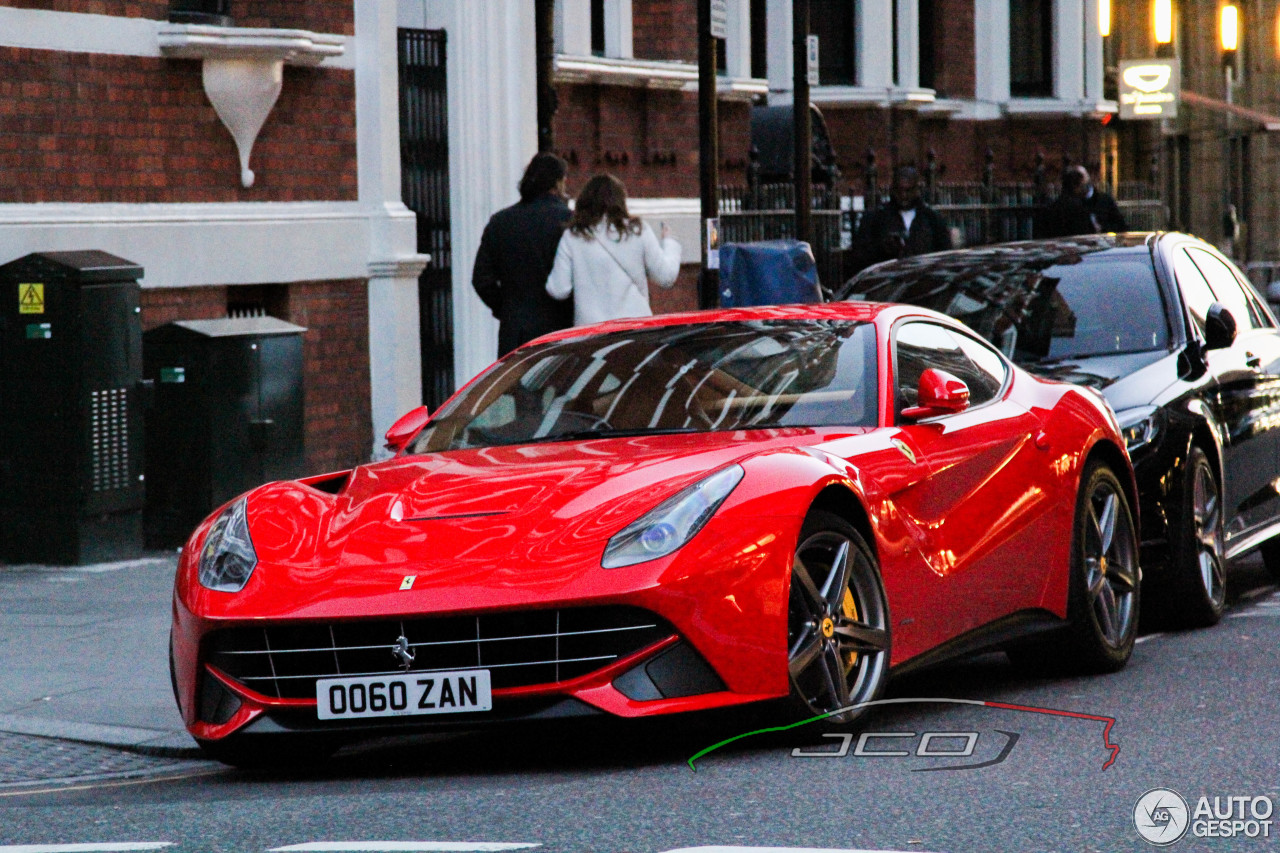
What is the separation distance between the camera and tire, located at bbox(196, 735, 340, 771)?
245 inches

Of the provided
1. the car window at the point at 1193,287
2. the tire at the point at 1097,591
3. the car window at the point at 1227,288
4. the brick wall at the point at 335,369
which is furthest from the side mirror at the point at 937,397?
the brick wall at the point at 335,369

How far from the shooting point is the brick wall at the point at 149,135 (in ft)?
39.6

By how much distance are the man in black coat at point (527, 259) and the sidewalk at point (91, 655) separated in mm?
2155

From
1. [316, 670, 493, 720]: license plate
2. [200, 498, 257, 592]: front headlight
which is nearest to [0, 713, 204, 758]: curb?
[200, 498, 257, 592]: front headlight

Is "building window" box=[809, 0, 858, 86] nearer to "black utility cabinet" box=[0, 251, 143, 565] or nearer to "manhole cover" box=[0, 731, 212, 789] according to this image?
"black utility cabinet" box=[0, 251, 143, 565]

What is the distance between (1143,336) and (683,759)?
4458 mm

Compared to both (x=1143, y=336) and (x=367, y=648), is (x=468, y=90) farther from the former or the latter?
(x=367, y=648)

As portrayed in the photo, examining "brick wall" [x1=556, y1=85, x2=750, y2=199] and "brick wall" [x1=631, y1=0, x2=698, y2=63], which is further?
"brick wall" [x1=631, y1=0, x2=698, y2=63]

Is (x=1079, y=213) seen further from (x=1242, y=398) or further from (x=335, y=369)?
(x=1242, y=398)

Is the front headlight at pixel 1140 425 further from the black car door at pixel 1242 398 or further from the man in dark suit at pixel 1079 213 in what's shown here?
the man in dark suit at pixel 1079 213

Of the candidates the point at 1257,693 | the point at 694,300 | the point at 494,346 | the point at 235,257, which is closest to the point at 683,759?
the point at 1257,693

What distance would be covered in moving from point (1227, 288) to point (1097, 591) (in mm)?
3257

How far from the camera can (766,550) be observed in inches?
237

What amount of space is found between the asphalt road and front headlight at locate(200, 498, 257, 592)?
0.57 metres
